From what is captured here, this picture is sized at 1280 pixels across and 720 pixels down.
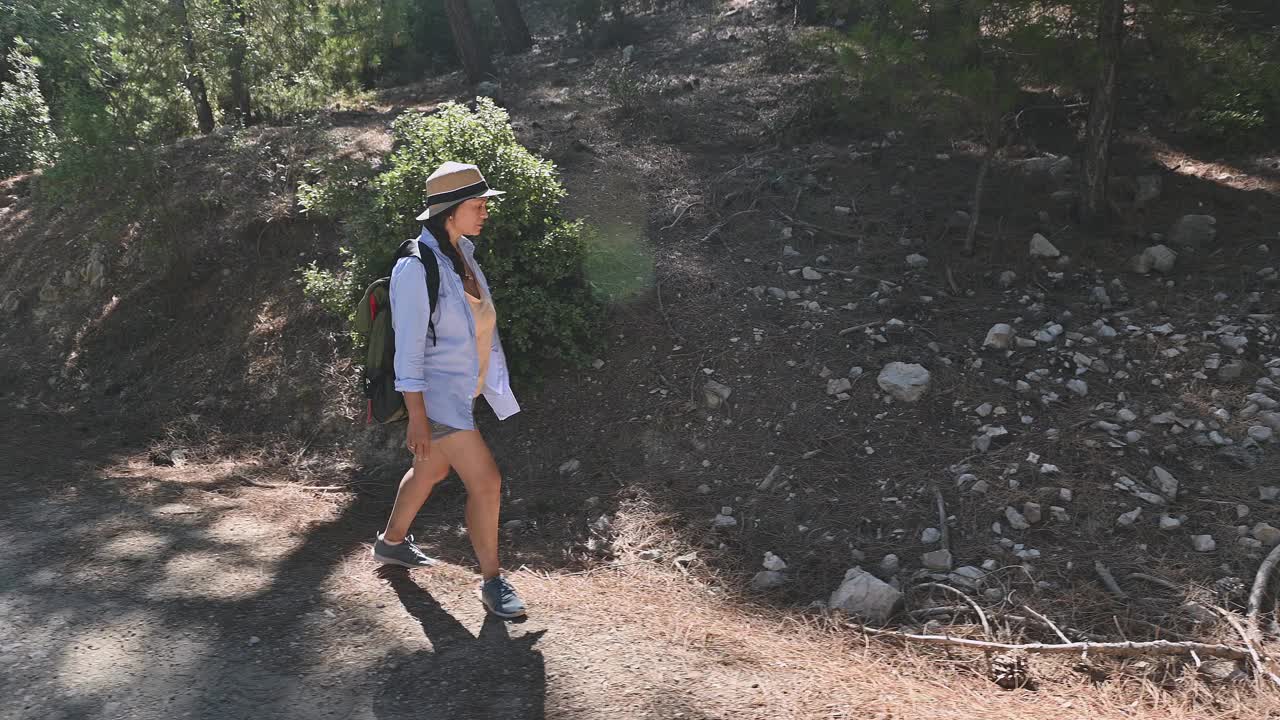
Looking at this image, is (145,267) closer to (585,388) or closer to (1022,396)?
(585,388)

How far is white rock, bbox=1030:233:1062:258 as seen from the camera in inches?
235

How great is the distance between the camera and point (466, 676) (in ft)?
10.5

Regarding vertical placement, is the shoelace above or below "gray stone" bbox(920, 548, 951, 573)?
above

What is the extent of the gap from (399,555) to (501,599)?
668mm

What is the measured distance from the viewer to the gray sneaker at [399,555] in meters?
3.97

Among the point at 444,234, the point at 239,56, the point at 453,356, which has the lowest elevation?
the point at 453,356

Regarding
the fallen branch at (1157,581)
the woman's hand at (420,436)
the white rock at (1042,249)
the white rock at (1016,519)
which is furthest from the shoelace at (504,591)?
the white rock at (1042,249)

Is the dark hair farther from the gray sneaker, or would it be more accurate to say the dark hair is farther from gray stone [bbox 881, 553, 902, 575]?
gray stone [bbox 881, 553, 902, 575]

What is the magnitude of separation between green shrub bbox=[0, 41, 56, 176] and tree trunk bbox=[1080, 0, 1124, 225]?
41.8 ft

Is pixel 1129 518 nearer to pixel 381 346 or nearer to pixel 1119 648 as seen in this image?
pixel 1119 648

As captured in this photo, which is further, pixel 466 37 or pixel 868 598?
pixel 466 37

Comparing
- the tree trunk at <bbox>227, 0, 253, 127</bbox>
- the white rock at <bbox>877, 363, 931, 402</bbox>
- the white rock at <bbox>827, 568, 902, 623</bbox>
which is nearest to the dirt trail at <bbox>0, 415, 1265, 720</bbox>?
the white rock at <bbox>827, 568, 902, 623</bbox>

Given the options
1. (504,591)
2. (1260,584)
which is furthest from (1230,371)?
(504,591)

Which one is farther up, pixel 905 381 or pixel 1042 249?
pixel 1042 249
